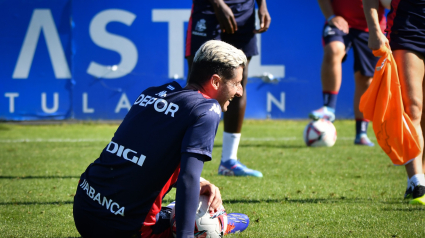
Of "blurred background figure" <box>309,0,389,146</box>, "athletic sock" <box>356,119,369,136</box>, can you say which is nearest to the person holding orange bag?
"blurred background figure" <box>309,0,389,146</box>

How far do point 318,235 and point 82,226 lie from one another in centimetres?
118

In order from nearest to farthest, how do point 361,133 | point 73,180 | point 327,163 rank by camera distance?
point 73,180 → point 327,163 → point 361,133

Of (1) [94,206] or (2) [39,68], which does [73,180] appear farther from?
(2) [39,68]

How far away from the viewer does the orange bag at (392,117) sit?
3211 mm

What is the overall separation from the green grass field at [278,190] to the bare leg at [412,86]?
0.30 m

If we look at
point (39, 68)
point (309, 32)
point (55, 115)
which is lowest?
point (55, 115)

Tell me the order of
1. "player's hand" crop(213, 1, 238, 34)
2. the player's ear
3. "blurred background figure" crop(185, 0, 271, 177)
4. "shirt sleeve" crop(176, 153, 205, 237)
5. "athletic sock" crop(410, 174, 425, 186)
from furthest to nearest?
"blurred background figure" crop(185, 0, 271, 177) → "player's hand" crop(213, 1, 238, 34) → "athletic sock" crop(410, 174, 425, 186) → the player's ear → "shirt sleeve" crop(176, 153, 205, 237)

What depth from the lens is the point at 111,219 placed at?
82.8 inches

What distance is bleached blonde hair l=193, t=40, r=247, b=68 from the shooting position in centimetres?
203

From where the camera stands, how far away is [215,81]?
2088mm

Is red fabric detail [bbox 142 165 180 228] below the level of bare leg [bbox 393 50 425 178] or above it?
below

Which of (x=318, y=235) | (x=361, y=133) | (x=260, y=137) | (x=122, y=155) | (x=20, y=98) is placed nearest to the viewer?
(x=122, y=155)

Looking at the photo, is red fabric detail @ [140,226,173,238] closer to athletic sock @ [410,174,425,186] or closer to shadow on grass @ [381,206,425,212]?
shadow on grass @ [381,206,425,212]

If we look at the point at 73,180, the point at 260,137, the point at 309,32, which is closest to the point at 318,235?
the point at 73,180
